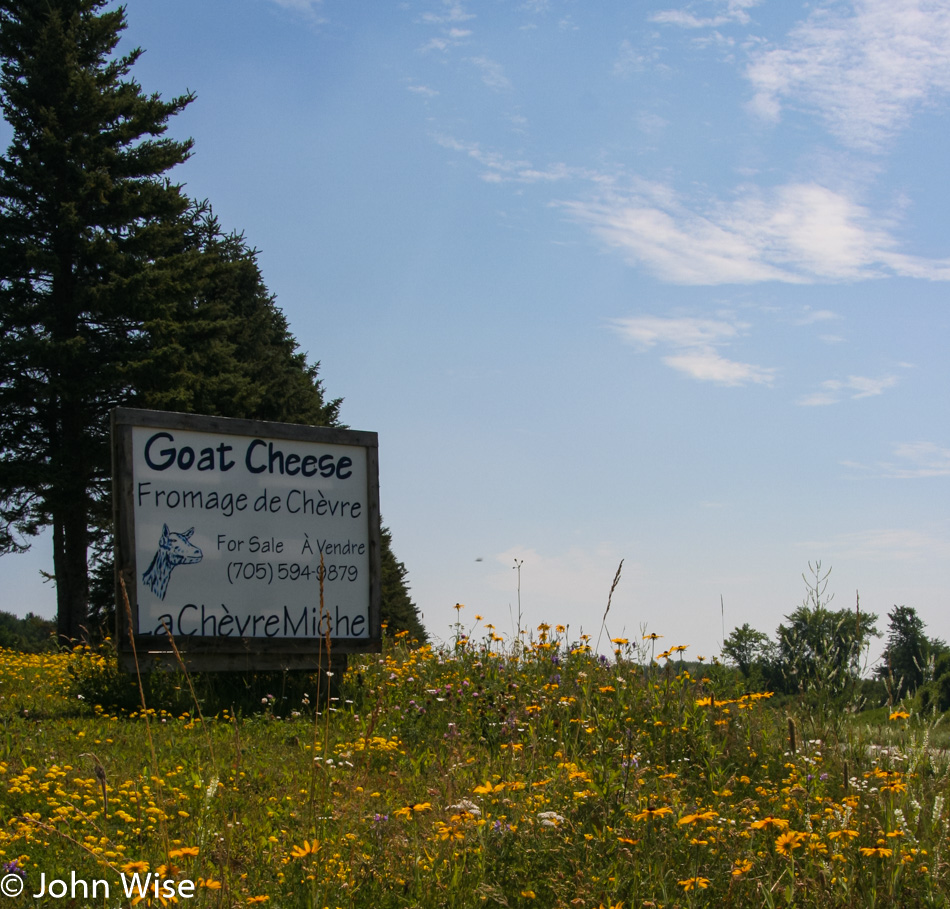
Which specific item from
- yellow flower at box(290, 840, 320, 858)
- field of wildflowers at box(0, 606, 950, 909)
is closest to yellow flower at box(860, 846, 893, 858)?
field of wildflowers at box(0, 606, 950, 909)

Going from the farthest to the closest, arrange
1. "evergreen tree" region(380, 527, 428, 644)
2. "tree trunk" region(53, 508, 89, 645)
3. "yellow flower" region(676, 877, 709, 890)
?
"evergreen tree" region(380, 527, 428, 644), "tree trunk" region(53, 508, 89, 645), "yellow flower" region(676, 877, 709, 890)

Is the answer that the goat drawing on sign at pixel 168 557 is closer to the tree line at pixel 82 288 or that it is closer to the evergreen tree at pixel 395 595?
the tree line at pixel 82 288

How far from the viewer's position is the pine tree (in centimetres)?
2006

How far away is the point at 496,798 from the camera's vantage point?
3.98 metres

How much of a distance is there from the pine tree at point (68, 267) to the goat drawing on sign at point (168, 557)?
12.8m

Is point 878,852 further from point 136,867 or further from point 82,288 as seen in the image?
point 82,288

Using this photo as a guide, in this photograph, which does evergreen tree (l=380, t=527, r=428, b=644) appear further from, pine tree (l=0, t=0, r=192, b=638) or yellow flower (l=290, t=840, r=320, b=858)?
yellow flower (l=290, t=840, r=320, b=858)

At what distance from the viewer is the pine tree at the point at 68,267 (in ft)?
65.8

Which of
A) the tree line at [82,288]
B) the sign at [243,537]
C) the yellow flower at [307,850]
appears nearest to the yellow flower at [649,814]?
the yellow flower at [307,850]

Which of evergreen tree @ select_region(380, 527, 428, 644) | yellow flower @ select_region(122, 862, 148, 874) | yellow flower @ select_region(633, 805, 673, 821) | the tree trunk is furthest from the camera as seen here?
evergreen tree @ select_region(380, 527, 428, 644)

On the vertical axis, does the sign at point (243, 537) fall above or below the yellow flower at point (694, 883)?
above

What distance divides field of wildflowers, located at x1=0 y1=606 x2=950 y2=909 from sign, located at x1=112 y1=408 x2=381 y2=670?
659 millimetres

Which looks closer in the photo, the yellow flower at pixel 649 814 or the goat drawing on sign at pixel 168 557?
the yellow flower at pixel 649 814

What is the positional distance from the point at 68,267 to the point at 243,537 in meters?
15.8
